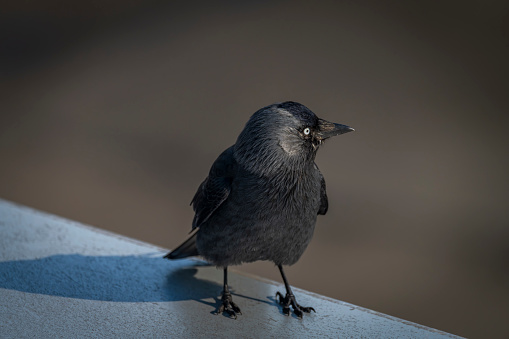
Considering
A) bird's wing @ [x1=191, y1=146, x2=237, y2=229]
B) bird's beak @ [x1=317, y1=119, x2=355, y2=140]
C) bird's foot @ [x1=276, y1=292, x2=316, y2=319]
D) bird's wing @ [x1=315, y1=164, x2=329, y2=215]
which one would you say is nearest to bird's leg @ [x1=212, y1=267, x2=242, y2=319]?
bird's foot @ [x1=276, y1=292, x2=316, y2=319]

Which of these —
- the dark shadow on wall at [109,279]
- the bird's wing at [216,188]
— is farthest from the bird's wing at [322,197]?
the dark shadow on wall at [109,279]

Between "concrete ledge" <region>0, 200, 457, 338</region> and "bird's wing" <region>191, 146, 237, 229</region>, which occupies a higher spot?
"bird's wing" <region>191, 146, 237, 229</region>

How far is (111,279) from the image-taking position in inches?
115

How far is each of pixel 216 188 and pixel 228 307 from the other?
0.59m

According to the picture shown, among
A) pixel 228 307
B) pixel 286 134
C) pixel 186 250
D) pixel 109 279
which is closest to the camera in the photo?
pixel 286 134

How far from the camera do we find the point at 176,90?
10125 mm

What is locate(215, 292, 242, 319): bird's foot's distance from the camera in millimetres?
2681

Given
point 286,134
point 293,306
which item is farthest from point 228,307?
point 286,134

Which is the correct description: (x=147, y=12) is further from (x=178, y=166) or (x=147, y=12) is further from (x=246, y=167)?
(x=246, y=167)

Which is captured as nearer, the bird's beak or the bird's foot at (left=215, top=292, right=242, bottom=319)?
the bird's beak

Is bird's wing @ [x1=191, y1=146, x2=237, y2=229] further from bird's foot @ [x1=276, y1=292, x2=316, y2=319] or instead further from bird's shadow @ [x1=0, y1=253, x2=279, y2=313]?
bird's foot @ [x1=276, y1=292, x2=316, y2=319]

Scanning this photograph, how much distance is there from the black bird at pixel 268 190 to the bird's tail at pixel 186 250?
0.41 metres

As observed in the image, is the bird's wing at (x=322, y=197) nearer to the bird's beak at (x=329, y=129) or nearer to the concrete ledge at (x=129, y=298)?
the bird's beak at (x=329, y=129)

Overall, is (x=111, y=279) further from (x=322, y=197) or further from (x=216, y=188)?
(x=322, y=197)
